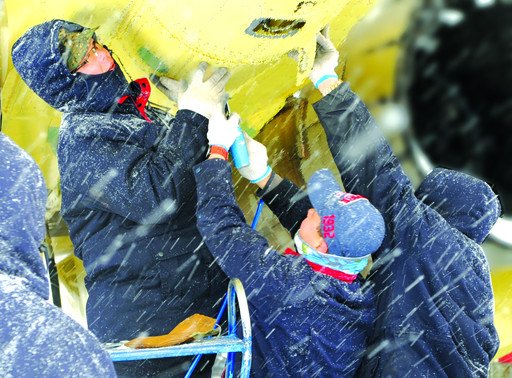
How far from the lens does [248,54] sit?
94.0 inches

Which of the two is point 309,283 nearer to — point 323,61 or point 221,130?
point 221,130

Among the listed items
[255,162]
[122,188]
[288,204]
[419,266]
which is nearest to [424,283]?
[419,266]

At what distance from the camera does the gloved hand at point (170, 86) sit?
2.47 m

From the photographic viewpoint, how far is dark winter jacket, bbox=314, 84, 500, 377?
1859 millimetres

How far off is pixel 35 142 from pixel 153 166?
108 cm

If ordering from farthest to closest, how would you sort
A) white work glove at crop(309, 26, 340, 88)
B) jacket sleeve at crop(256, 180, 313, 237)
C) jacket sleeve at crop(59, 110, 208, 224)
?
jacket sleeve at crop(256, 180, 313, 237) → white work glove at crop(309, 26, 340, 88) → jacket sleeve at crop(59, 110, 208, 224)

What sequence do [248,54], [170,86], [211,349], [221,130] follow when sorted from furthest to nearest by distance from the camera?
[170,86], [248,54], [221,130], [211,349]

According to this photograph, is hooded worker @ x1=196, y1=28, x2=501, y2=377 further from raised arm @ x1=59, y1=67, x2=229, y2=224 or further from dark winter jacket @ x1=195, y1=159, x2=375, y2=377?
raised arm @ x1=59, y1=67, x2=229, y2=224

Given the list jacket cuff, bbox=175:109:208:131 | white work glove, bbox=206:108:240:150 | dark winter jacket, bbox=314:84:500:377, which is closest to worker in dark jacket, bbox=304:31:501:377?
dark winter jacket, bbox=314:84:500:377

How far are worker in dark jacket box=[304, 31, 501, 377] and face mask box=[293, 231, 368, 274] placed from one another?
0.13 meters

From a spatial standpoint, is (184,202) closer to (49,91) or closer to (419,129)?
(49,91)

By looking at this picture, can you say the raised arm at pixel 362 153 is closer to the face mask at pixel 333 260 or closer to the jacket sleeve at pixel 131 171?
the face mask at pixel 333 260

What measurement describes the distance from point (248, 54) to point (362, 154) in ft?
2.04

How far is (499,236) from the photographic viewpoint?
296 centimetres
